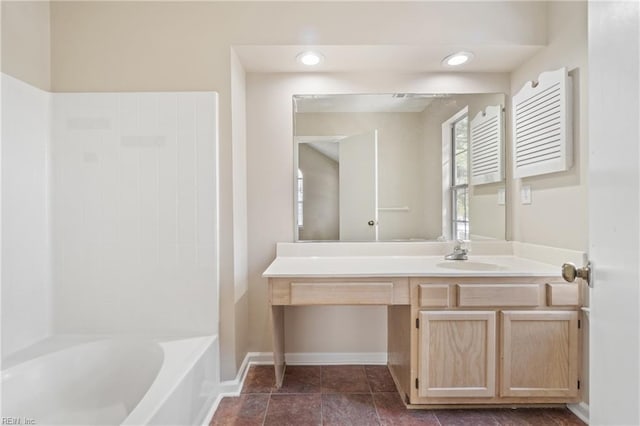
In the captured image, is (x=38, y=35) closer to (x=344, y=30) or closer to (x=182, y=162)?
(x=182, y=162)

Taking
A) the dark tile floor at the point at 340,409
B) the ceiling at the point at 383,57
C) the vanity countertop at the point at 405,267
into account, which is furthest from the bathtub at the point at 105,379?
the ceiling at the point at 383,57

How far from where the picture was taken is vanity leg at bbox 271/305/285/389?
1.90 metres

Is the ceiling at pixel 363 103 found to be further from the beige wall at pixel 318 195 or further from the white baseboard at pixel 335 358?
the white baseboard at pixel 335 358

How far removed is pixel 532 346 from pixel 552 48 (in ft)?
5.78

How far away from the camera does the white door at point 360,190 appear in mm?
2285

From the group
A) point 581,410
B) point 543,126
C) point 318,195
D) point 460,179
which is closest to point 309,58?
point 318,195

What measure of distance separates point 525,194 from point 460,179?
0.42m

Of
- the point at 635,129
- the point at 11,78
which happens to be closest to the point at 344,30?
the point at 635,129

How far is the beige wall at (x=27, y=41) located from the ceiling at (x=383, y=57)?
1.11 m

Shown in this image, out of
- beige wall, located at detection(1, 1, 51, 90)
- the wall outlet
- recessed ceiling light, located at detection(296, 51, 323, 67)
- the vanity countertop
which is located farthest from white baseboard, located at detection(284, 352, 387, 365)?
beige wall, located at detection(1, 1, 51, 90)

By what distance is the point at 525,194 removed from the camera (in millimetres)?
2113

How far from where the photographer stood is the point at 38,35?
1.80 meters

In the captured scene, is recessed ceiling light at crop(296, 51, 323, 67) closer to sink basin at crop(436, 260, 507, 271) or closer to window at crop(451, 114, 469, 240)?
window at crop(451, 114, 469, 240)

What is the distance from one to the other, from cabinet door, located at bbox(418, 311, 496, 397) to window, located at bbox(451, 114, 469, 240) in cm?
77
